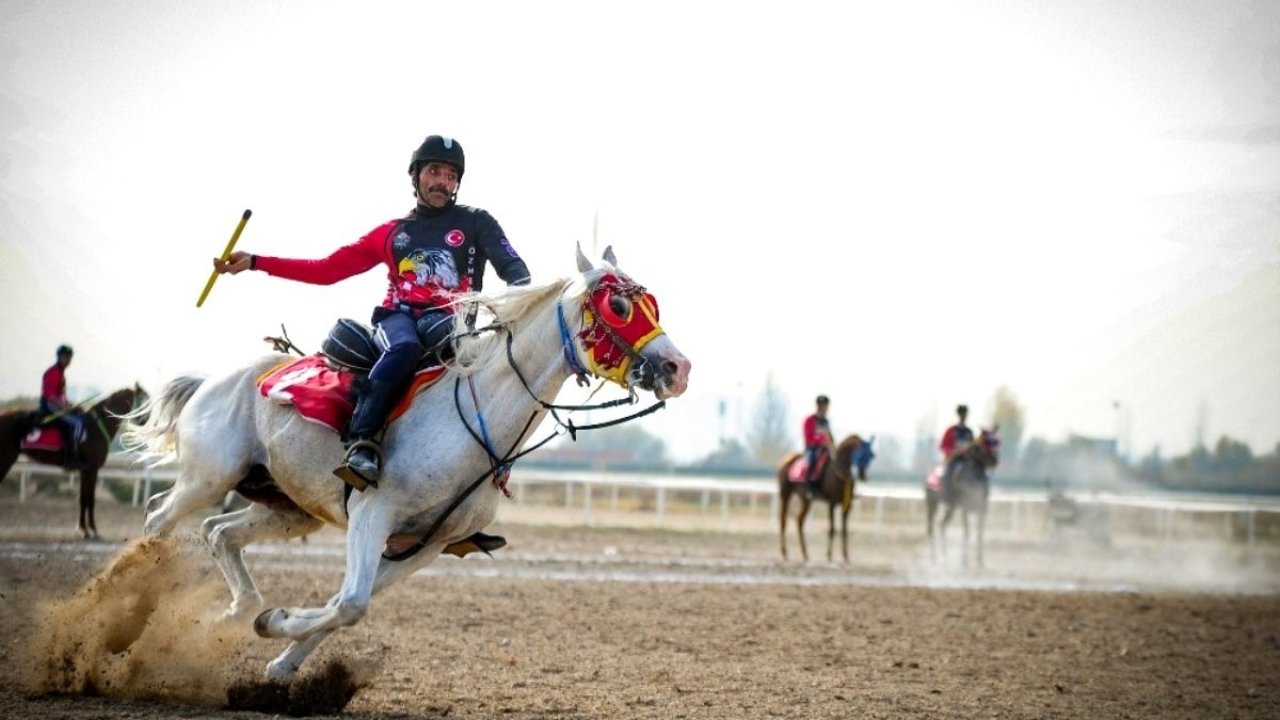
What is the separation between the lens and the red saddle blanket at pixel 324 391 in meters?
8.05

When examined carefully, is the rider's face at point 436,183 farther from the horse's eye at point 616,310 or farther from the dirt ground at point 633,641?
the dirt ground at point 633,641

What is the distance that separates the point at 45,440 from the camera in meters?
20.7

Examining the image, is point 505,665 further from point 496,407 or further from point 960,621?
point 960,621

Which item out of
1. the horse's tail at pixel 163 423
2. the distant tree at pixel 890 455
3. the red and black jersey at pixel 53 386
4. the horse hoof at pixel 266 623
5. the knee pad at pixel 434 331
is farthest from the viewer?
the distant tree at pixel 890 455

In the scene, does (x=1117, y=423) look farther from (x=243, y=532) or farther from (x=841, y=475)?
(x=243, y=532)

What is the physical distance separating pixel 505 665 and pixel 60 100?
457 inches

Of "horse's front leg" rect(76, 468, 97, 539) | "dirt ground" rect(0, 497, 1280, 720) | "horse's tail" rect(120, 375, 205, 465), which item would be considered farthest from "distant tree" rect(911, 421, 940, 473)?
"horse's tail" rect(120, 375, 205, 465)

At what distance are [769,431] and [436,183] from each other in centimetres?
6506

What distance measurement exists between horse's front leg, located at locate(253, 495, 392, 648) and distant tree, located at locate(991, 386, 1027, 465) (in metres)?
72.7

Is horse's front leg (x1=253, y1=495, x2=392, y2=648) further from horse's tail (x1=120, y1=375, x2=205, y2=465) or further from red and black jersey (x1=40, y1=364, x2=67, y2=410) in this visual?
red and black jersey (x1=40, y1=364, x2=67, y2=410)

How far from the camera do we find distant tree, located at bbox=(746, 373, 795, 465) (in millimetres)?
71500

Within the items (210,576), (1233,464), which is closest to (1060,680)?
(210,576)

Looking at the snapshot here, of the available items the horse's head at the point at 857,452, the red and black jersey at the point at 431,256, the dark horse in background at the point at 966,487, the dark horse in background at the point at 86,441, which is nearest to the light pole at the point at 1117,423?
the dark horse in background at the point at 966,487

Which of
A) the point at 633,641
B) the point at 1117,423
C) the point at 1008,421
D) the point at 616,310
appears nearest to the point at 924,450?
the point at 1008,421
